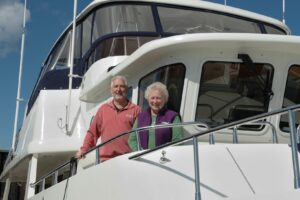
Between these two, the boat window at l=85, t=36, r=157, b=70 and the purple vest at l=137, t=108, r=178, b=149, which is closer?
the purple vest at l=137, t=108, r=178, b=149

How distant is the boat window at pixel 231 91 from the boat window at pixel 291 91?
0.76 feet

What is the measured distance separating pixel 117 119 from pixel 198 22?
3079 mm

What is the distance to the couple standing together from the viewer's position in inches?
181

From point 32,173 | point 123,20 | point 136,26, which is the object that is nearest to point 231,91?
point 136,26

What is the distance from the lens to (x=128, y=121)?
4961 millimetres

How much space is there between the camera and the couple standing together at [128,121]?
459 centimetres

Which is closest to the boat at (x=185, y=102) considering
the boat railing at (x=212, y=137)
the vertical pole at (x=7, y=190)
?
the boat railing at (x=212, y=137)

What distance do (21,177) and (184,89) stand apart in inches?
248

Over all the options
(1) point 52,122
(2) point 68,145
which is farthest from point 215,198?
(1) point 52,122

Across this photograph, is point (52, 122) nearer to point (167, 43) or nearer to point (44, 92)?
point (44, 92)

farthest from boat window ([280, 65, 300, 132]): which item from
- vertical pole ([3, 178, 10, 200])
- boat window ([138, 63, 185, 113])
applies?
vertical pole ([3, 178, 10, 200])

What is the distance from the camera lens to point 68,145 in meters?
7.05

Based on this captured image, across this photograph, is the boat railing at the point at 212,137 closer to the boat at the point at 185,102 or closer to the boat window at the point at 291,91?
the boat at the point at 185,102

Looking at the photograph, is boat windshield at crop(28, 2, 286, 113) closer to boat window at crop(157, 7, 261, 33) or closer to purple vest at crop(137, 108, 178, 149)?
boat window at crop(157, 7, 261, 33)
